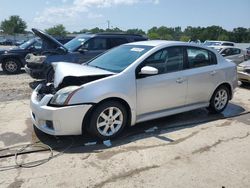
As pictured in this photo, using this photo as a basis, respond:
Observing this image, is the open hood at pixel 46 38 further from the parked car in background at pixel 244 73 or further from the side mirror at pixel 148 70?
the parked car in background at pixel 244 73

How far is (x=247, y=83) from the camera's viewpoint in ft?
34.2

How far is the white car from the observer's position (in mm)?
4562

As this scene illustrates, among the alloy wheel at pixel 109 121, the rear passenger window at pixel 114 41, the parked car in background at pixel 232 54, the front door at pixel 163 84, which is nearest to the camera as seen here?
the alloy wheel at pixel 109 121

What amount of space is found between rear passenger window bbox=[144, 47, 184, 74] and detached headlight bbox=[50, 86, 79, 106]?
140 cm

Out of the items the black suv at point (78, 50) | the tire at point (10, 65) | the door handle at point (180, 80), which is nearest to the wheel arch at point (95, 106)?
the door handle at point (180, 80)

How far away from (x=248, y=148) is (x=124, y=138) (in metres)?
1.97

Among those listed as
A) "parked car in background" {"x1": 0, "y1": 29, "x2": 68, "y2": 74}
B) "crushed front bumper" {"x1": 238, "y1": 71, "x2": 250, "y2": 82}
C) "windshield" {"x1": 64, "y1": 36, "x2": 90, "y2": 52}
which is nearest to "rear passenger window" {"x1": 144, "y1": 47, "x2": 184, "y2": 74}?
"windshield" {"x1": 64, "y1": 36, "x2": 90, "y2": 52}

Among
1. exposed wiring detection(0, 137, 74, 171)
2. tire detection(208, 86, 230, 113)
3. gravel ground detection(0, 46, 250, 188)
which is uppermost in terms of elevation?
tire detection(208, 86, 230, 113)

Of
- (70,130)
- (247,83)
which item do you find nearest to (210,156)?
(70,130)

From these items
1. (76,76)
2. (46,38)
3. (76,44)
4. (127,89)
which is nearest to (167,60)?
(127,89)

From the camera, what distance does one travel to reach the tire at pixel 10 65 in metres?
12.9

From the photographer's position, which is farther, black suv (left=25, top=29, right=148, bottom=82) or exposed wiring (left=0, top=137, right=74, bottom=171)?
black suv (left=25, top=29, right=148, bottom=82)

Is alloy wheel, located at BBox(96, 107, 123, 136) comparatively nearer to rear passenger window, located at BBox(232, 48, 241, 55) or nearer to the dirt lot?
the dirt lot

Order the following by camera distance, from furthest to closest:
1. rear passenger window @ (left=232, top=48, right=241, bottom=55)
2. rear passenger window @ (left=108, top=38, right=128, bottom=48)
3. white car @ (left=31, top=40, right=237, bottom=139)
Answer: rear passenger window @ (left=232, top=48, right=241, bottom=55)
rear passenger window @ (left=108, top=38, right=128, bottom=48)
white car @ (left=31, top=40, right=237, bottom=139)
